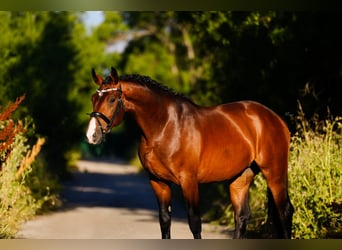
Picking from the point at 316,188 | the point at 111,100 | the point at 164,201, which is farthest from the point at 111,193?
the point at 111,100

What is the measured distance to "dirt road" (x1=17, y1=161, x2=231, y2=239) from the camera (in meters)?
11.3

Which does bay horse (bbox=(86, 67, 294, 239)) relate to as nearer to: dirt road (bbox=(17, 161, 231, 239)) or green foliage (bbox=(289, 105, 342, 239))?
green foliage (bbox=(289, 105, 342, 239))

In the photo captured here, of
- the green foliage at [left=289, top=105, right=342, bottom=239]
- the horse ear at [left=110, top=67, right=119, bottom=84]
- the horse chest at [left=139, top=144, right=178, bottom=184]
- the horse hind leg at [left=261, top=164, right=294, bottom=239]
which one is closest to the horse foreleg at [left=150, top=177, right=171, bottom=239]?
the horse chest at [left=139, top=144, right=178, bottom=184]

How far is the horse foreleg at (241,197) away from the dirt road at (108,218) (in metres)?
1.75

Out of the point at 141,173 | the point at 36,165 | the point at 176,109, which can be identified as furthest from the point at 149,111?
the point at 141,173

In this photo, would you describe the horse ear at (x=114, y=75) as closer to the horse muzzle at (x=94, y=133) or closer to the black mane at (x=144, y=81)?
the black mane at (x=144, y=81)

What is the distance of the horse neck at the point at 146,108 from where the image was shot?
8.11m

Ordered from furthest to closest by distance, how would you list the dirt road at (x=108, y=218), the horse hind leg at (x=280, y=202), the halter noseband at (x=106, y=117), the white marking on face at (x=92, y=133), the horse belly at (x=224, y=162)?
the dirt road at (x=108, y=218)
the horse hind leg at (x=280, y=202)
the horse belly at (x=224, y=162)
the halter noseband at (x=106, y=117)
the white marking on face at (x=92, y=133)

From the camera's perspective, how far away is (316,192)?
380 inches

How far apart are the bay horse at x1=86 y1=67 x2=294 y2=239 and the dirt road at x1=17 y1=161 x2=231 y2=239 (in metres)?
2.04

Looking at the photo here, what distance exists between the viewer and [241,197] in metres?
9.15

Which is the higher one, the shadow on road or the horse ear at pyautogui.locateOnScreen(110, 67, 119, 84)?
the horse ear at pyautogui.locateOnScreen(110, 67, 119, 84)

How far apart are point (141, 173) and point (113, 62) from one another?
27.2 feet

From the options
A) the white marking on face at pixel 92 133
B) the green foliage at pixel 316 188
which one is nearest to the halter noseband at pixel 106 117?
the white marking on face at pixel 92 133
